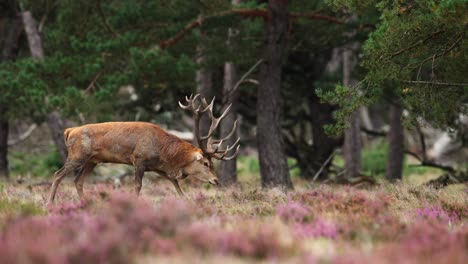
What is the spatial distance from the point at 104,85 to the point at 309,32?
5.10 meters

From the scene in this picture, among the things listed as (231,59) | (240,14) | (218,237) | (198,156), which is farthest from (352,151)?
(218,237)

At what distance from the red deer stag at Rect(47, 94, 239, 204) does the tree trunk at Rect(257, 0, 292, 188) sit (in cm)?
292

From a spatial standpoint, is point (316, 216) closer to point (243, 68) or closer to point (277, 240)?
point (277, 240)

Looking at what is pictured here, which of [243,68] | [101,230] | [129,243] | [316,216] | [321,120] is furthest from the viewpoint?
[321,120]

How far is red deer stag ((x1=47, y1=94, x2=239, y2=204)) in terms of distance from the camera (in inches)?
415

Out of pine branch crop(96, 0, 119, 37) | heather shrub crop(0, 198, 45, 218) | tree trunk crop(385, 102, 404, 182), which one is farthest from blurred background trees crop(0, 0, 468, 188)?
heather shrub crop(0, 198, 45, 218)

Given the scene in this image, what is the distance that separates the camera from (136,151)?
10.6 meters

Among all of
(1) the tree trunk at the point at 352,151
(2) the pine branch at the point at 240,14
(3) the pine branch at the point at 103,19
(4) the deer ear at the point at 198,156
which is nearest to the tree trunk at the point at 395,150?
(1) the tree trunk at the point at 352,151

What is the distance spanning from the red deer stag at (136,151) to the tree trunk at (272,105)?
2.92 meters

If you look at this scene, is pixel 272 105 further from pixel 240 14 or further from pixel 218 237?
pixel 218 237

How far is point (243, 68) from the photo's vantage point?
1811 cm

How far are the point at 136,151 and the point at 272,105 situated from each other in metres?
4.12

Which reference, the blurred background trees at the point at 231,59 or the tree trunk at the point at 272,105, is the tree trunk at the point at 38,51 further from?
the tree trunk at the point at 272,105

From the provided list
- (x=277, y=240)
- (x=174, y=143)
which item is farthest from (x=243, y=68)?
(x=277, y=240)
